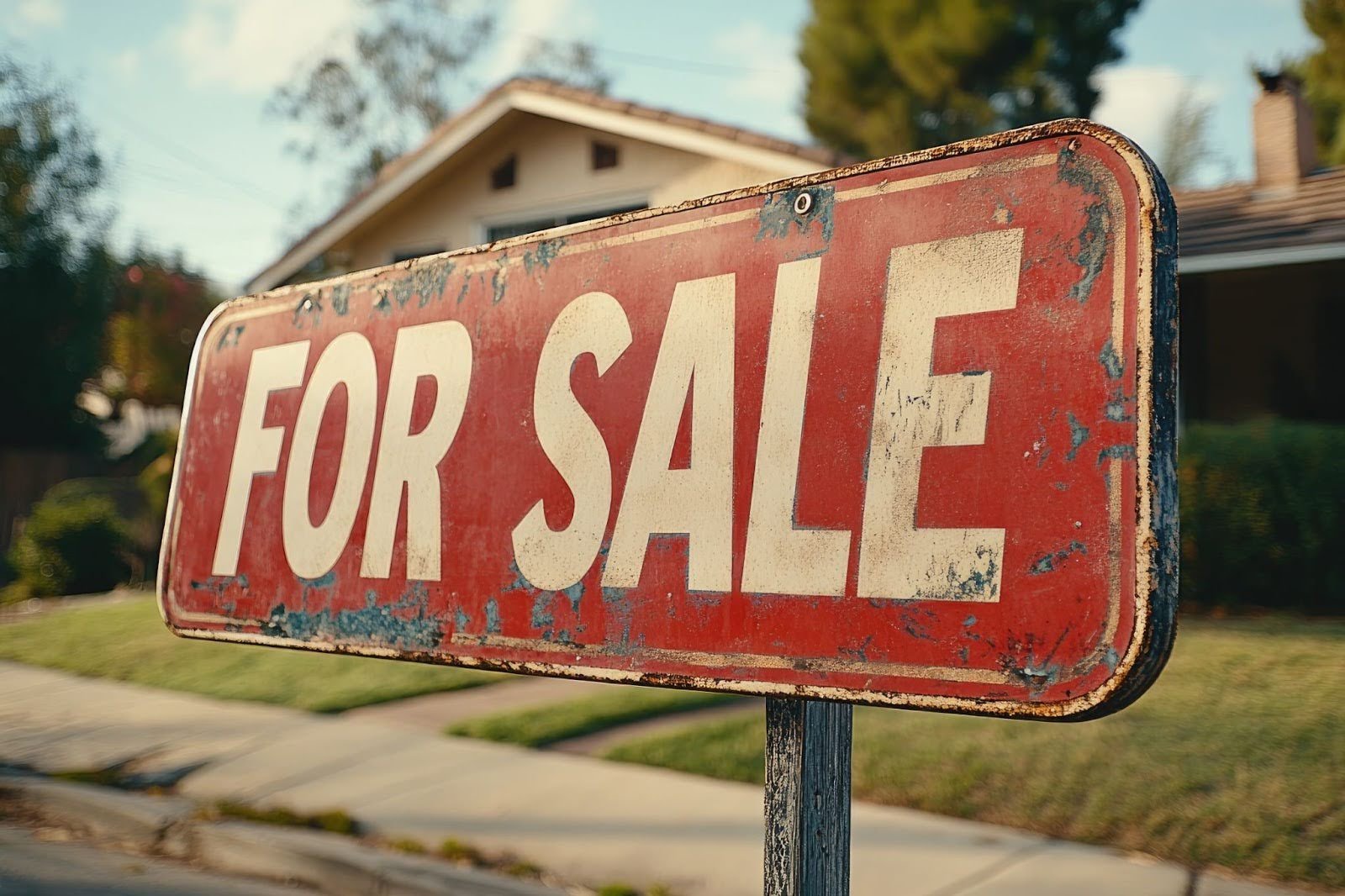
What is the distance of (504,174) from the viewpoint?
1296 cm

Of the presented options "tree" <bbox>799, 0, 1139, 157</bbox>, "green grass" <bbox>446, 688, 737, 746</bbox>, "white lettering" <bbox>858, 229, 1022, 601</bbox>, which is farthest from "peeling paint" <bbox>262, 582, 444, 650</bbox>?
"tree" <bbox>799, 0, 1139, 157</bbox>

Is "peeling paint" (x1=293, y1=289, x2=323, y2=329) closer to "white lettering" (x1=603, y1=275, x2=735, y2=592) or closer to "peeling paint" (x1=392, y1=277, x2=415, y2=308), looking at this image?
"peeling paint" (x1=392, y1=277, x2=415, y2=308)

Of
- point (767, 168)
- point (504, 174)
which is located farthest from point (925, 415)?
point (504, 174)

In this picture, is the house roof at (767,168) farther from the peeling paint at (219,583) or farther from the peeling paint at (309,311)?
the peeling paint at (219,583)

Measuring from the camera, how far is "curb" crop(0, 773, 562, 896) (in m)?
4.01

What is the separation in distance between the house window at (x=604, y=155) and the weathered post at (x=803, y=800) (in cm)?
1095

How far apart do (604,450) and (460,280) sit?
411 millimetres

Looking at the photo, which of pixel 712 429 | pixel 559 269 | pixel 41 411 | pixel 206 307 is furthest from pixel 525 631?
pixel 206 307

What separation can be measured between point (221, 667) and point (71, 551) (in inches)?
321

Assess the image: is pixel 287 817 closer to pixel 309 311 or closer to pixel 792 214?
pixel 309 311

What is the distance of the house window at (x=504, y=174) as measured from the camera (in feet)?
42.2

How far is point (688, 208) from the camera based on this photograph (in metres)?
1.49

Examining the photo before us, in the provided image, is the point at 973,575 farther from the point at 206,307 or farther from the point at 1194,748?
the point at 206,307

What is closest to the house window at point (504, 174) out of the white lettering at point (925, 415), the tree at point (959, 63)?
the white lettering at point (925, 415)
